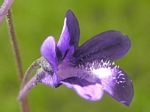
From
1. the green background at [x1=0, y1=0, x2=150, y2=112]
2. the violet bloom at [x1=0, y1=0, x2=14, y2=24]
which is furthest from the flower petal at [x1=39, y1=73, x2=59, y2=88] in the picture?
the green background at [x1=0, y1=0, x2=150, y2=112]

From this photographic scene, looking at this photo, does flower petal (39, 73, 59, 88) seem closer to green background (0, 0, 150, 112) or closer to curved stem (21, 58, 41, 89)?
A: curved stem (21, 58, 41, 89)

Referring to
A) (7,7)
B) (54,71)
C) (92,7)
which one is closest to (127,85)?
(54,71)

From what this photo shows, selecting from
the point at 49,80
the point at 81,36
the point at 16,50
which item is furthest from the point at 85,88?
the point at 81,36

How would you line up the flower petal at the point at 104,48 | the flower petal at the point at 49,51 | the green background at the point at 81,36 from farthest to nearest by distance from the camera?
the green background at the point at 81,36 → the flower petal at the point at 104,48 → the flower petal at the point at 49,51

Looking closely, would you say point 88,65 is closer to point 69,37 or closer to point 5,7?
point 69,37

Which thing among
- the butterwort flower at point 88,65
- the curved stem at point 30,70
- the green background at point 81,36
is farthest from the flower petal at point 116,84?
the green background at point 81,36

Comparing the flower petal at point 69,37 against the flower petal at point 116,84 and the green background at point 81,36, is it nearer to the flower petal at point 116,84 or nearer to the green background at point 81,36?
the flower petal at point 116,84
